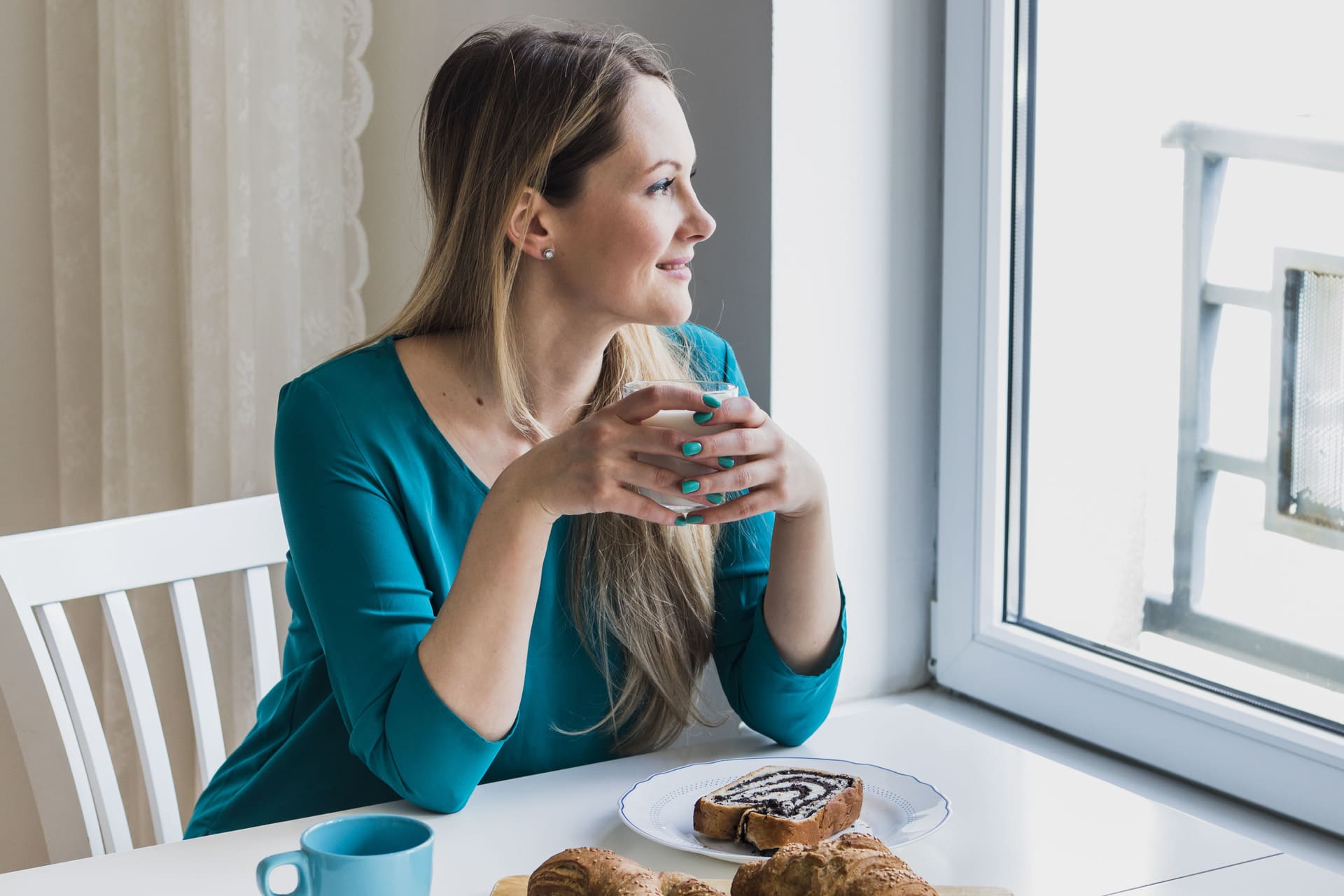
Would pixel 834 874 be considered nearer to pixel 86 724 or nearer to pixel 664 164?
pixel 664 164

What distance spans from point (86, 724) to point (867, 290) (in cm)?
99

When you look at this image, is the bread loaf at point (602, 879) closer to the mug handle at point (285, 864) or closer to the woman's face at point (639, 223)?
the mug handle at point (285, 864)

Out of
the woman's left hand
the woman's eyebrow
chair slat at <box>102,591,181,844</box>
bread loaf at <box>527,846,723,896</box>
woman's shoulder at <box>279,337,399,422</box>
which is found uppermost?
the woman's eyebrow

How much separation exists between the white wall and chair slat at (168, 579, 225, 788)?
0.70 metres

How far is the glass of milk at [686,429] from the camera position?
103 centimetres

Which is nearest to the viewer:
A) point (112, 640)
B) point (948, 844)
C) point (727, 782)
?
point (948, 844)

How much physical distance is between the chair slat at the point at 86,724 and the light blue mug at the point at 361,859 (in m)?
0.60

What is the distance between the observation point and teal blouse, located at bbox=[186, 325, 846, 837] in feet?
3.56

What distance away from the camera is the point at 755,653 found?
4.13 ft

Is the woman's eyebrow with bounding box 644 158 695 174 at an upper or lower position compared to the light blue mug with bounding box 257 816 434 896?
upper

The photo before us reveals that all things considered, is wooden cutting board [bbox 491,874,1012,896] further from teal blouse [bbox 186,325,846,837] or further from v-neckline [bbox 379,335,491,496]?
v-neckline [bbox 379,335,491,496]

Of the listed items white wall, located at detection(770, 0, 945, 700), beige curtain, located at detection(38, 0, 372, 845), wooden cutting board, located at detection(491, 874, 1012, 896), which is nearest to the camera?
wooden cutting board, located at detection(491, 874, 1012, 896)

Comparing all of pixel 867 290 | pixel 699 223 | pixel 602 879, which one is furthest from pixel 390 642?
pixel 867 290

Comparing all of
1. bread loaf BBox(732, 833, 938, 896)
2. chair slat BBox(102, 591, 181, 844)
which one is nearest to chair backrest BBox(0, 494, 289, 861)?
chair slat BBox(102, 591, 181, 844)
